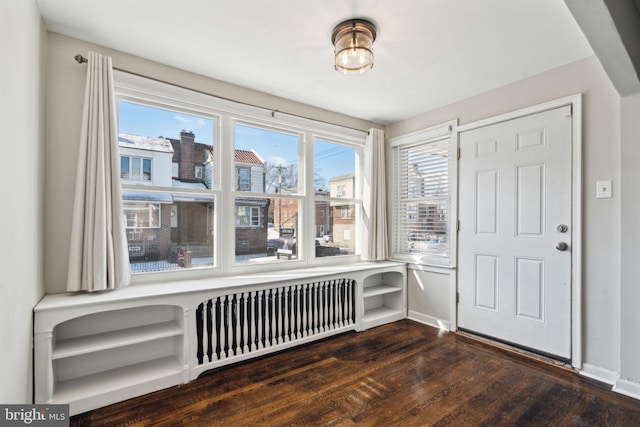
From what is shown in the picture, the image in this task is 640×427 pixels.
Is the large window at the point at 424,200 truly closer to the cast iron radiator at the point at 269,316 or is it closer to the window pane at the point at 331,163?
the window pane at the point at 331,163

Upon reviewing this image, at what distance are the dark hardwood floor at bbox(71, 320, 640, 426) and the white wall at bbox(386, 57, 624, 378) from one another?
36cm

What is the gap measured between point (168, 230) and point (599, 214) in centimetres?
348

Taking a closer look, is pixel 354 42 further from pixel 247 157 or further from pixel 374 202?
pixel 374 202

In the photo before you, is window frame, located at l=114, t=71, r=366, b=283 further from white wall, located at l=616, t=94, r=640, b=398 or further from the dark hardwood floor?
white wall, located at l=616, t=94, r=640, b=398

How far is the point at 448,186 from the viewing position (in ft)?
11.3

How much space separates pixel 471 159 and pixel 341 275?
1829mm

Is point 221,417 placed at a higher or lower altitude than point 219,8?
lower

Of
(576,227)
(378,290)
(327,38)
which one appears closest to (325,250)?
(378,290)

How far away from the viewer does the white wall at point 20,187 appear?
133 centimetres

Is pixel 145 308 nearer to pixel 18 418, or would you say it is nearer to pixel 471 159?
pixel 18 418

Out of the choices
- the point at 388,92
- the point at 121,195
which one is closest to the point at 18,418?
the point at 121,195

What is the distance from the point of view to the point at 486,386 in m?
2.25

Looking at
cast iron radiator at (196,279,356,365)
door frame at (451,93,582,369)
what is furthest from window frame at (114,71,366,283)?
door frame at (451,93,582,369)

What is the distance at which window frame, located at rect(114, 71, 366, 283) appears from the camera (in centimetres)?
254
